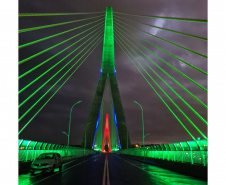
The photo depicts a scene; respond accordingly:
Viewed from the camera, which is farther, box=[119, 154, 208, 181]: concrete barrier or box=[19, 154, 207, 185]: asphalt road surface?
box=[119, 154, 208, 181]: concrete barrier

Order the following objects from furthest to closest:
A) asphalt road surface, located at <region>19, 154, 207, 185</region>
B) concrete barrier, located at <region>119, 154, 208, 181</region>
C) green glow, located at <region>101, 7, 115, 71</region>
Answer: green glow, located at <region>101, 7, 115, 71</region> < concrete barrier, located at <region>119, 154, 208, 181</region> < asphalt road surface, located at <region>19, 154, 207, 185</region>

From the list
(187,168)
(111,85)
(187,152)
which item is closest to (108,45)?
(111,85)

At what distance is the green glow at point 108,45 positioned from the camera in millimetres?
33594

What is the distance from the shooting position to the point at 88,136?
1654 inches

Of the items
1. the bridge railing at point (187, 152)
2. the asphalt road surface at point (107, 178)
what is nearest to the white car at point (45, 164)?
the asphalt road surface at point (107, 178)

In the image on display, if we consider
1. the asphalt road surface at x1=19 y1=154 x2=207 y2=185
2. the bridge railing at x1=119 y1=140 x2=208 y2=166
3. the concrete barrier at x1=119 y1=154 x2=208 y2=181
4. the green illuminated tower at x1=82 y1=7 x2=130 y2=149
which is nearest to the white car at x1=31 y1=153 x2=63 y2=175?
the asphalt road surface at x1=19 y1=154 x2=207 y2=185

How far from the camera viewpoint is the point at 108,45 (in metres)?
35.8

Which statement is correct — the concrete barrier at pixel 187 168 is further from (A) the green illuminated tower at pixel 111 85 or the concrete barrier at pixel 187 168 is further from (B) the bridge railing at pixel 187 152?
(A) the green illuminated tower at pixel 111 85

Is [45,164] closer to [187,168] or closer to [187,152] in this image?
[187,168]

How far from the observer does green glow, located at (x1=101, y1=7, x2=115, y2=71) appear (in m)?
33.6

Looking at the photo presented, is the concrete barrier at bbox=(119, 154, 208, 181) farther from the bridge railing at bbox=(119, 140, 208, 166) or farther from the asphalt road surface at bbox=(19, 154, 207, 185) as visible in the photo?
the asphalt road surface at bbox=(19, 154, 207, 185)
